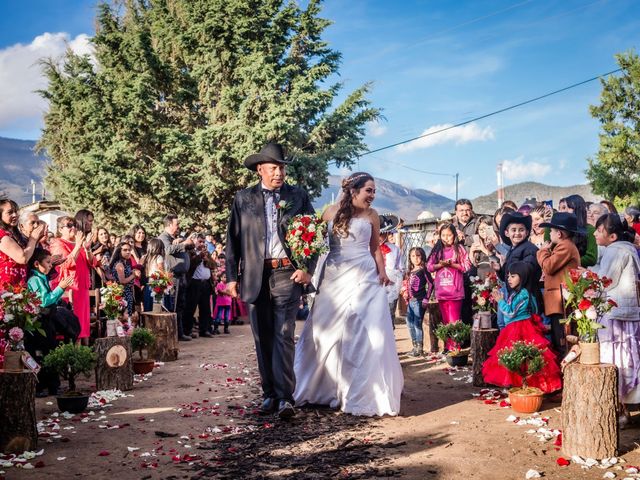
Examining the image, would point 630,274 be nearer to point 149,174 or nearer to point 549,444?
point 549,444

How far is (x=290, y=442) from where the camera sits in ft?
17.6

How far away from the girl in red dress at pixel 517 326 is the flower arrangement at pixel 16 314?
4.81 meters

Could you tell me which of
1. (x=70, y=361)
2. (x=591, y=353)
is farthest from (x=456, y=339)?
(x=70, y=361)

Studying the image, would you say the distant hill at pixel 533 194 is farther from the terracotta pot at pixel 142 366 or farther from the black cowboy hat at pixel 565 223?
the terracotta pot at pixel 142 366

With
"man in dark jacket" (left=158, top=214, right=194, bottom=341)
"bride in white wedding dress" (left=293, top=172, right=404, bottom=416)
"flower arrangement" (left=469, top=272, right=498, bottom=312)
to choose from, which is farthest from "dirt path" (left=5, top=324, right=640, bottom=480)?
"man in dark jacket" (left=158, top=214, right=194, bottom=341)

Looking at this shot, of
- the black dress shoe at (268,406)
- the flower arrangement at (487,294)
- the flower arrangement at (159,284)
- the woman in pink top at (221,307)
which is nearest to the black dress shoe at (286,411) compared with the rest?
the black dress shoe at (268,406)

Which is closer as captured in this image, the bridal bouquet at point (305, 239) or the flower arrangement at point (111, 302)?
the bridal bouquet at point (305, 239)

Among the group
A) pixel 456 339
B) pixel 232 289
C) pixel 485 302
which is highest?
pixel 232 289

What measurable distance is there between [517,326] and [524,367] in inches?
29.3

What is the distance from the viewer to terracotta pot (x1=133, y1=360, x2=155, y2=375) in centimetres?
901

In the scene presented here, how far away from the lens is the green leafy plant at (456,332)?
934cm

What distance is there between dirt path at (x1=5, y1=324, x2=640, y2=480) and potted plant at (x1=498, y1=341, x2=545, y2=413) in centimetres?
18

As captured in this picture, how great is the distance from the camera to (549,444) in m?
5.16

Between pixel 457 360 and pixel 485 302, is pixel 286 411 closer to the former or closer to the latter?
pixel 485 302
